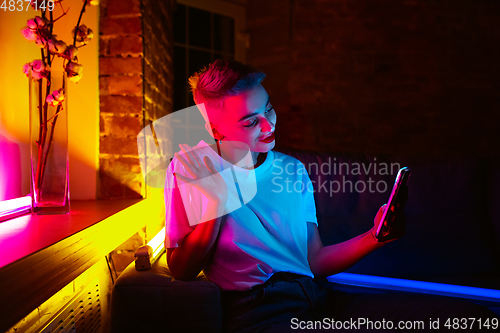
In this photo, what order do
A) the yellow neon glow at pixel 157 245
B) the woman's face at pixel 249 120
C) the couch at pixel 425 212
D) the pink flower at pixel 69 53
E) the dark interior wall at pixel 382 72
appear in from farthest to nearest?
the dark interior wall at pixel 382 72
the couch at pixel 425 212
the pink flower at pixel 69 53
the yellow neon glow at pixel 157 245
the woman's face at pixel 249 120

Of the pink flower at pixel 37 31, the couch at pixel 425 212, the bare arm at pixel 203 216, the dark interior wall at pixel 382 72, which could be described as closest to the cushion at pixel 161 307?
the bare arm at pixel 203 216

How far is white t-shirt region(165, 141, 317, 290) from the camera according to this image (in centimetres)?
94

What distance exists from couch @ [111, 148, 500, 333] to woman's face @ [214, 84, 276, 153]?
60 cm

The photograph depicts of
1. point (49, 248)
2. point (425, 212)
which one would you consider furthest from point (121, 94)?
point (425, 212)

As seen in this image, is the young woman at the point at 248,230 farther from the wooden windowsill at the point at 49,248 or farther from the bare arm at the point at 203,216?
the wooden windowsill at the point at 49,248

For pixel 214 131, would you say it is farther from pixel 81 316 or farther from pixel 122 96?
pixel 81 316

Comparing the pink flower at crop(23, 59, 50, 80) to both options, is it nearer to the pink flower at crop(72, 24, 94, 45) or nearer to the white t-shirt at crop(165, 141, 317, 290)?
the pink flower at crop(72, 24, 94, 45)

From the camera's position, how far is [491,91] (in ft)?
9.52

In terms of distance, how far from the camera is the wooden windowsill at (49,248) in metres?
0.63

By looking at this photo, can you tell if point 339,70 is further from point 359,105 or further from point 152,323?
point 152,323

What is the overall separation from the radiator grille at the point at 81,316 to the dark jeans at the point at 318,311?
22.9 inches

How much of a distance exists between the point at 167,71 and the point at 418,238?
1806 millimetres

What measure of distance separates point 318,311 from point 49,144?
108cm

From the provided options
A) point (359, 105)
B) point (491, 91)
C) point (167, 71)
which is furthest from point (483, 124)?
point (167, 71)
